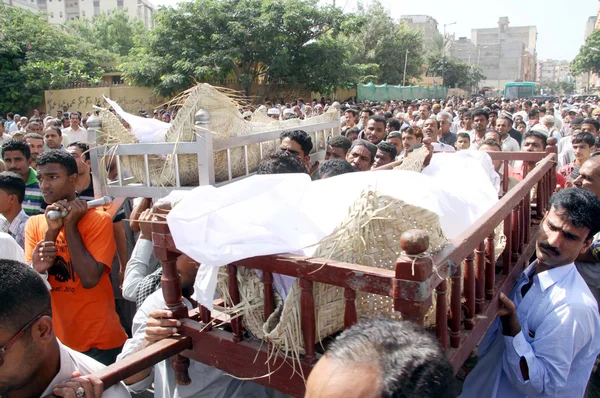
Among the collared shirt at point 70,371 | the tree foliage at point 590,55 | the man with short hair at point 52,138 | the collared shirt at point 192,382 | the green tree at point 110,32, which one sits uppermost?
the green tree at point 110,32

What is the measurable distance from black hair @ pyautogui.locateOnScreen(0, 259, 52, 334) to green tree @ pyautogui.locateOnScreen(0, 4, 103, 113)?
22.0 metres

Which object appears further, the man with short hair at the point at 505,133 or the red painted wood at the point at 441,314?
the man with short hair at the point at 505,133

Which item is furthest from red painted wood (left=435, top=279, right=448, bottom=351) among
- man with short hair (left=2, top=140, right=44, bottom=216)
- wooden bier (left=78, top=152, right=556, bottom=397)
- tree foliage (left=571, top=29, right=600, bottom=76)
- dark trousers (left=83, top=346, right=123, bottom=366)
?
tree foliage (left=571, top=29, right=600, bottom=76)

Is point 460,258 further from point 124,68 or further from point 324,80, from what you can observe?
point 124,68

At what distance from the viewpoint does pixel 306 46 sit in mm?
21625

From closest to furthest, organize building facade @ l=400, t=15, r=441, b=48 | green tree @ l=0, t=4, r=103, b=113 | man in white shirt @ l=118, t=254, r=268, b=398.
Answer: man in white shirt @ l=118, t=254, r=268, b=398
green tree @ l=0, t=4, r=103, b=113
building facade @ l=400, t=15, r=441, b=48

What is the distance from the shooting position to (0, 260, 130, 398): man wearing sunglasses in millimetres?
1287

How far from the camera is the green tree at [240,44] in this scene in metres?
20.1

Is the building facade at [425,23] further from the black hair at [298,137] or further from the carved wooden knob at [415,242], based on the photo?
the carved wooden knob at [415,242]

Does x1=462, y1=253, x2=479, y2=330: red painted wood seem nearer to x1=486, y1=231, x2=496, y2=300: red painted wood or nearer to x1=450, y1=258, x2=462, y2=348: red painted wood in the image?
x1=450, y1=258, x2=462, y2=348: red painted wood

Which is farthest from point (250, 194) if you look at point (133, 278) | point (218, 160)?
point (218, 160)

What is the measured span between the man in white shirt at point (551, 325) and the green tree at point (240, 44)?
19001 mm

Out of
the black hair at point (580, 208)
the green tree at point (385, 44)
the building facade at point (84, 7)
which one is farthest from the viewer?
the building facade at point (84, 7)

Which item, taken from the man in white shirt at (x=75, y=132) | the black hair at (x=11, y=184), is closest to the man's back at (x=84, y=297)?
the black hair at (x=11, y=184)
